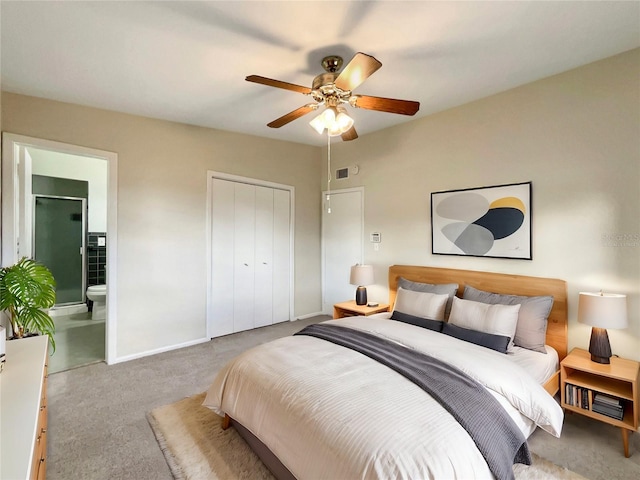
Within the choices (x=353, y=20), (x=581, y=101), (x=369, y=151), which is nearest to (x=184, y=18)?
(x=353, y=20)

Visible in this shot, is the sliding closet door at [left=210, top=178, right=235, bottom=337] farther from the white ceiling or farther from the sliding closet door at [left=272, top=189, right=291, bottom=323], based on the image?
the white ceiling

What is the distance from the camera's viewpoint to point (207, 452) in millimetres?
1934

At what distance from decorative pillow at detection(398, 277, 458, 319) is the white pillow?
0.30ft

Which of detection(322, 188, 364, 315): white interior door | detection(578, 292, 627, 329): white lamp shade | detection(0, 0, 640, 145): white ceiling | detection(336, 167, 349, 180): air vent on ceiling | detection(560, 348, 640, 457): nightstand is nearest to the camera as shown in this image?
detection(0, 0, 640, 145): white ceiling

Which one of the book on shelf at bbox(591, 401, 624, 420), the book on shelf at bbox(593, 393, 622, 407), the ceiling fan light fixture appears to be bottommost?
the book on shelf at bbox(591, 401, 624, 420)

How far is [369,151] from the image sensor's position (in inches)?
164

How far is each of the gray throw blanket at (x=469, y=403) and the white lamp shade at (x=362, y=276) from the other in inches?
64.9

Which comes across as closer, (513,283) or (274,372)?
(274,372)

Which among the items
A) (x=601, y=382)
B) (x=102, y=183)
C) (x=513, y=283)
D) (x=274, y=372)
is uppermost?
(x=102, y=183)

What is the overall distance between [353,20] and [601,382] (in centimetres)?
293

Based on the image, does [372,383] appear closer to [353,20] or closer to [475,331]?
[475,331]

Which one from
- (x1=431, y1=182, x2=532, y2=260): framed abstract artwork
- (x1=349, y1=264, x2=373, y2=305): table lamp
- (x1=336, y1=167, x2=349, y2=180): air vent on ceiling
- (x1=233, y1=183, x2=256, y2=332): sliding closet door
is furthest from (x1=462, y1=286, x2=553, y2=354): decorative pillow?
(x1=233, y1=183, x2=256, y2=332): sliding closet door

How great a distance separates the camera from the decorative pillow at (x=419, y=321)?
277 centimetres

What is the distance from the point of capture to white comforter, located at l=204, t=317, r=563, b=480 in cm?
124
